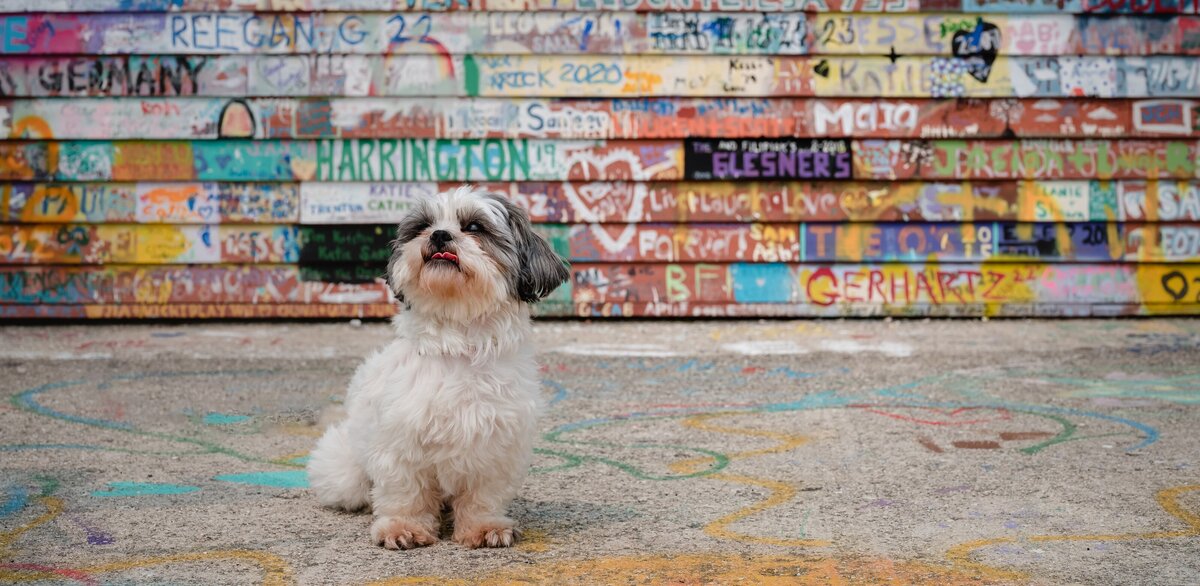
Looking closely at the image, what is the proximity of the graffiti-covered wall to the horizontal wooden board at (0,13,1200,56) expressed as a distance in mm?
18

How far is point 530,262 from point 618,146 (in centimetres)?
487

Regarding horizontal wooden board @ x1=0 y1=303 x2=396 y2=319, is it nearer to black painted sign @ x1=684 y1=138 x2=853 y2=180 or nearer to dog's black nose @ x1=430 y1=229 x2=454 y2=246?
black painted sign @ x1=684 y1=138 x2=853 y2=180

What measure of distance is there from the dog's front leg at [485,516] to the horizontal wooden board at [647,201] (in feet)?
16.0

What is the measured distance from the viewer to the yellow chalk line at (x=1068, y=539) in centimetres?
357


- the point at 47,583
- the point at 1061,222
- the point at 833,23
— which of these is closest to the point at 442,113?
the point at 833,23

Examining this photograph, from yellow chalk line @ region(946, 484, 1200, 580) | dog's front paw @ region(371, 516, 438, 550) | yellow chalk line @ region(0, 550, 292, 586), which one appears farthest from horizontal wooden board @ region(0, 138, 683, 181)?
yellow chalk line @ region(0, 550, 292, 586)

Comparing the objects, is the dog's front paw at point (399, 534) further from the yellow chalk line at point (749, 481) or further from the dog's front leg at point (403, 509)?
the yellow chalk line at point (749, 481)

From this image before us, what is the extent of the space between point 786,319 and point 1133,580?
5419 millimetres

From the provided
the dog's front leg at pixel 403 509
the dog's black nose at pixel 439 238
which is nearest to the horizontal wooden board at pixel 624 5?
the dog's black nose at pixel 439 238

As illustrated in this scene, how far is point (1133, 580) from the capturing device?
3.46 metres

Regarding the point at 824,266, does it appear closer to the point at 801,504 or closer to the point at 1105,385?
the point at 1105,385

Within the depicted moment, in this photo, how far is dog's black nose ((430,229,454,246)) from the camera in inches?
147

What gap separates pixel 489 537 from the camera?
3.83 m

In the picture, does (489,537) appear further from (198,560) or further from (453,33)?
(453,33)
